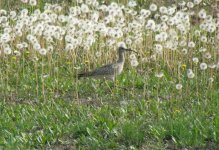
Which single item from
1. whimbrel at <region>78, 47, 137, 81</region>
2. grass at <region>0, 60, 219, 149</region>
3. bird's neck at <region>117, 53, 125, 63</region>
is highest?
bird's neck at <region>117, 53, 125, 63</region>

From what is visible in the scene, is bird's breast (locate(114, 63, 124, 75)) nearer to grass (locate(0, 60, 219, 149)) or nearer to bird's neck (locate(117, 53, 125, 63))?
bird's neck (locate(117, 53, 125, 63))

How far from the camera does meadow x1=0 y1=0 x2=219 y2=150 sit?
31.0ft

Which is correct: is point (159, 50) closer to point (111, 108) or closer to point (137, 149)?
point (111, 108)

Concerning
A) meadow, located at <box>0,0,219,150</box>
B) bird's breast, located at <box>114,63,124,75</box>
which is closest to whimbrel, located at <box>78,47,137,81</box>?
bird's breast, located at <box>114,63,124,75</box>

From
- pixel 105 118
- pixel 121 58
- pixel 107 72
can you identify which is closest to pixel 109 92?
pixel 107 72

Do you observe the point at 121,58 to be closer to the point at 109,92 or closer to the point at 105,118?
the point at 109,92

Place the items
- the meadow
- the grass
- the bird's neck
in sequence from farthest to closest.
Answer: the bird's neck, the meadow, the grass

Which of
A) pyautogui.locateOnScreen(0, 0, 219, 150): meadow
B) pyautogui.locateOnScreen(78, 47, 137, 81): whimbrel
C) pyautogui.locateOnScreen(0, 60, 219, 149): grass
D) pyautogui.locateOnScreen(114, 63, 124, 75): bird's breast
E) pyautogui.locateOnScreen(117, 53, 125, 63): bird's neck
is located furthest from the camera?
pyautogui.locateOnScreen(117, 53, 125, 63): bird's neck

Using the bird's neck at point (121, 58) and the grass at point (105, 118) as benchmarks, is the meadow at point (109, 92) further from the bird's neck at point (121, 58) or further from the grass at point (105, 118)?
the bird's neck at point (121, 58)

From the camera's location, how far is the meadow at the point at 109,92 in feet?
31.0

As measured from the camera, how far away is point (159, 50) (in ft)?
42.3

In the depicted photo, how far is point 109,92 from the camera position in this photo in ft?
40.8

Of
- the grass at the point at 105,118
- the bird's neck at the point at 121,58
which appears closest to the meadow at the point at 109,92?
the grass at the point at 105,118

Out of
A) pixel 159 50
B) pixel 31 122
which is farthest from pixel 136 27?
pixel 31 122
